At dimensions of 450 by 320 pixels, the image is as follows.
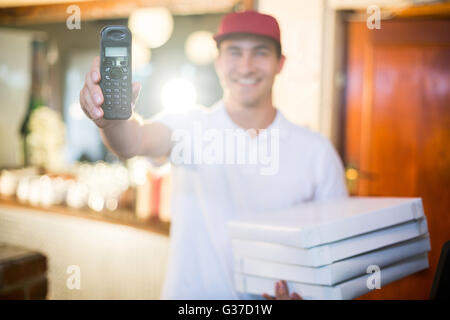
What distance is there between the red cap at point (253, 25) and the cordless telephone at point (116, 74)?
0.37m

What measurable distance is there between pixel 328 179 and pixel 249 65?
0.34 m

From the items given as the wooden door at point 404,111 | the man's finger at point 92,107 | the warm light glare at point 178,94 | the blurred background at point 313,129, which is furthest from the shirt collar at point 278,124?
the warm light glare at point 178,94

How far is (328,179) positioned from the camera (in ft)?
3.62

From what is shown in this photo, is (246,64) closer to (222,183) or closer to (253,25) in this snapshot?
(253,25)

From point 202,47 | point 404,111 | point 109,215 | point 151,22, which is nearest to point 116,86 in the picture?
point 109,215

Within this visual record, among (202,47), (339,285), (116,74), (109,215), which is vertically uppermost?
(202,47)

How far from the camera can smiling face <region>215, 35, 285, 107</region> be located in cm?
104

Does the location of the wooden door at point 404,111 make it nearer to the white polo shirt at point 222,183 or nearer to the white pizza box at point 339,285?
the white polo shirt at point 222,183

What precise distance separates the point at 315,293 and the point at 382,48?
170cm

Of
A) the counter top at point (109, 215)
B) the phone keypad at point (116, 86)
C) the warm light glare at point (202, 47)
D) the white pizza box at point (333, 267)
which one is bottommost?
the counter top at point (109, 215)

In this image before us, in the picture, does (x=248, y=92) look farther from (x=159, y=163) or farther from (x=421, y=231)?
(x=421, y=231)

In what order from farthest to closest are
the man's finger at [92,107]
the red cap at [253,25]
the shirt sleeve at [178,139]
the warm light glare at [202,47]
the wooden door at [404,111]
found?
the warm light glare at [202,47] → the wooden door at [404,111] → the shirt sleeve at [178,139] → the red cap at [253,25] → the man's finger at [92,107]

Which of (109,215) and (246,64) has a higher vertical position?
(246,64)

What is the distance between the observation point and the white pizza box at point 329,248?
28.2 inches
